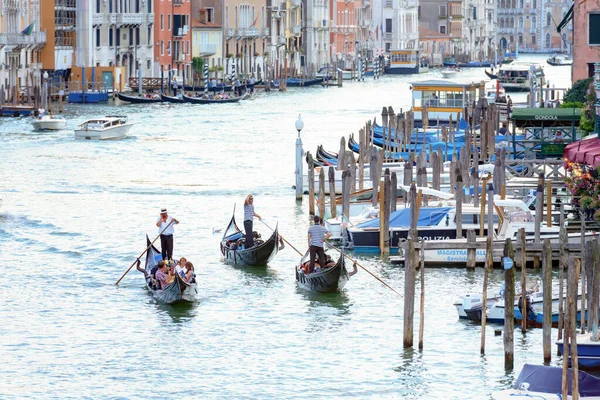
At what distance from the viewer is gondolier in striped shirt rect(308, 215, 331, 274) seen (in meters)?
21.2

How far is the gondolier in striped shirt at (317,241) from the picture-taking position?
21.2 meters

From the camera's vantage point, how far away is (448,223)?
78.8ft

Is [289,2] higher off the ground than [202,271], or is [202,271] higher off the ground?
[289,2]

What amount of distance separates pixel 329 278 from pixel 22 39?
4283 cm

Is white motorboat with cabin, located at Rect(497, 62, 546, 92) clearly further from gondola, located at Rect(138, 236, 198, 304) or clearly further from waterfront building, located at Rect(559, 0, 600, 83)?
gondola, located at Rect(138, 236, 198, 304)

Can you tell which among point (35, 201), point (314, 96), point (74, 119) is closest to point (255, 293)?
point (35, 201)

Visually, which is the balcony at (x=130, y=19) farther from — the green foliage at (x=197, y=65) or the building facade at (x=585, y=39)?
the building facade at (x=585, y=39)

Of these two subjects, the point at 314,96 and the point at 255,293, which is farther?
the point at 314,96

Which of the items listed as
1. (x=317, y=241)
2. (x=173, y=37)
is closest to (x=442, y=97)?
(x=317, y=241)

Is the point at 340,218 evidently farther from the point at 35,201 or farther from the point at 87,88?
the point at 87,88

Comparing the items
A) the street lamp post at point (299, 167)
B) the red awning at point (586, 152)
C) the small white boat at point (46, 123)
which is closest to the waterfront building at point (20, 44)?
the small white boat at point (46, 123)

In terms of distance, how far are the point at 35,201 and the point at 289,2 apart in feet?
210

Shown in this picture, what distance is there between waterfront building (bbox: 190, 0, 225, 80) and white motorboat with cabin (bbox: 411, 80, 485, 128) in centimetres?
3754

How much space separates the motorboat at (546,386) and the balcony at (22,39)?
4751 centimetres
